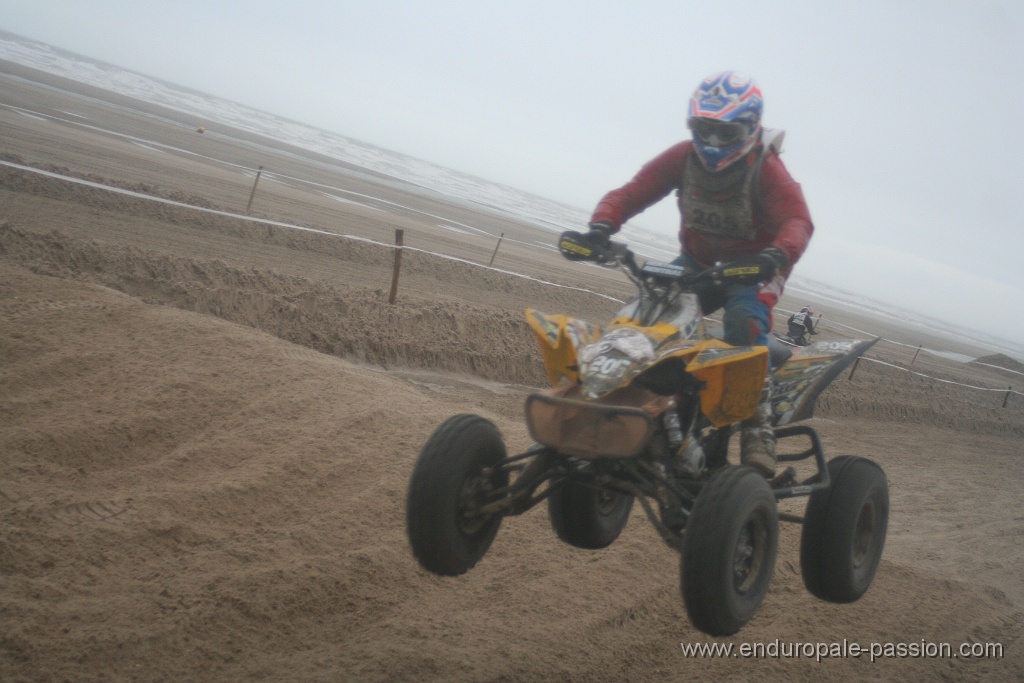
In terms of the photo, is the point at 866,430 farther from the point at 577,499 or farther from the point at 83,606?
the point at 83,606

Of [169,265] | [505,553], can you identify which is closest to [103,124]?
[169,265]

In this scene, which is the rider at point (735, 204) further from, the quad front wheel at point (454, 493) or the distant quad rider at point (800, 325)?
the distant quad rider at point (800, 325)

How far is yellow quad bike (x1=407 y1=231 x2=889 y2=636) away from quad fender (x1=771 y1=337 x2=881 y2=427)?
398 millimetres

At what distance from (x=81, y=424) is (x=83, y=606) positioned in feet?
7.11

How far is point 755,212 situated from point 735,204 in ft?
0.42

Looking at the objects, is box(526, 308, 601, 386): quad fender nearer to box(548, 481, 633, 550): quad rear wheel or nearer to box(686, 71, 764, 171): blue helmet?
box(548, 481, 633, 550): quad rear wheel

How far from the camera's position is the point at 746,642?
5.17 m

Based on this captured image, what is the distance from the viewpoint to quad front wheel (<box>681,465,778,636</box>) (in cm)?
334

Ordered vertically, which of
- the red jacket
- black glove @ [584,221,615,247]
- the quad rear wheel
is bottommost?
the quad rear wheel

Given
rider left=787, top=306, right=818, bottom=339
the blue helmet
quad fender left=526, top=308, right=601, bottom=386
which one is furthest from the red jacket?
rider left=787, top=306, right=818, bottom=339

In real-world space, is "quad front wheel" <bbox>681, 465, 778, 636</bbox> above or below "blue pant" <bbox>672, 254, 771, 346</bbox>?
below

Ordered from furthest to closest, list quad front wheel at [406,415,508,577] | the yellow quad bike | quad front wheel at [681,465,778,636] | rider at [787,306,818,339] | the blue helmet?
rider at [787,306,818,339] < the blue helmet < quad front wheel at [406,415,508,577] < the yellow quad bike < quad front wheel at [681,465,778,636]

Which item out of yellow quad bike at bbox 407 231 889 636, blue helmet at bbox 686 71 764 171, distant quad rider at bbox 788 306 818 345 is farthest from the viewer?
distant quad rider at bbox 788 306 818 345

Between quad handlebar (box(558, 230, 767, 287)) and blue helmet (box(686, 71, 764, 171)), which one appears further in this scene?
blue helmet (box(686, 71, 764, 171))
